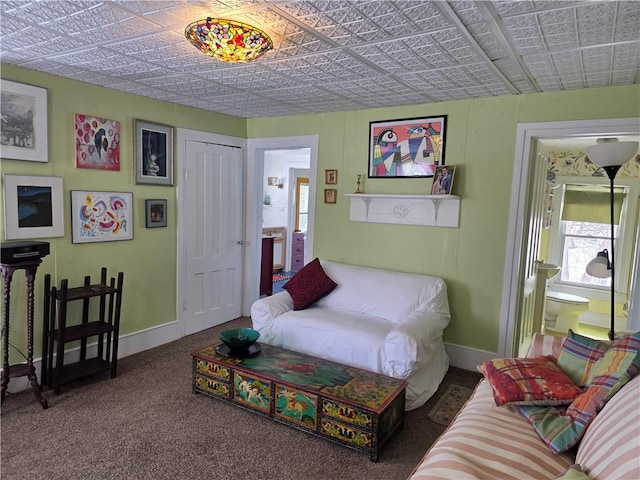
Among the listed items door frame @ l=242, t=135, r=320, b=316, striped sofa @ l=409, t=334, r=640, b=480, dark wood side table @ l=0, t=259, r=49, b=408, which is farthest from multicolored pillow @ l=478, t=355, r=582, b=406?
dark wood side table @ l=0, t=259, r=49, b=408

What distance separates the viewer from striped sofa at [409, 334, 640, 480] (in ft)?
4.15

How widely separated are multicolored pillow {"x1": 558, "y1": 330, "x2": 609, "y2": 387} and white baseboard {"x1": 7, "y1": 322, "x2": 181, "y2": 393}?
3.27 metres

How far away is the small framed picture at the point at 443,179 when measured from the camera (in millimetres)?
3414

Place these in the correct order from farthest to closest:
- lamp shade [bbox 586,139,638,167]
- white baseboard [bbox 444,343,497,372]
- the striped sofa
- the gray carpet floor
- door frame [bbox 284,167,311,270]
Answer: door frame [bbox 284,167,311,270]
white baseboard [bbox 444,343,497,372]
lamp shade [bbox 586,139,638,167]
the gray carpet floor
the striped sofa

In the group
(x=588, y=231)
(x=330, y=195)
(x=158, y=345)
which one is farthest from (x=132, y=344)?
(x=588, y=231)

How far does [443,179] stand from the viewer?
11.3ft

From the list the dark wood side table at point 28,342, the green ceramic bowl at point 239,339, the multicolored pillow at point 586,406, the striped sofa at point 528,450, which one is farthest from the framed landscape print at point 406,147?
the dark wood side table at point 28,342

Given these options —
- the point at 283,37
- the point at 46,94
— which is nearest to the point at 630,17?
the point at 283,37

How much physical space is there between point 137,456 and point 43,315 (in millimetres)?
1426

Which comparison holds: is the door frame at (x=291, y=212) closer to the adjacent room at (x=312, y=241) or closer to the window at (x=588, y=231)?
the adjacent room at (x=312, y=241)

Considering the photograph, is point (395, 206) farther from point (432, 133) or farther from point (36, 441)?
point (36, 441)

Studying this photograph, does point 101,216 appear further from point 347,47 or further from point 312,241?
point 347,47

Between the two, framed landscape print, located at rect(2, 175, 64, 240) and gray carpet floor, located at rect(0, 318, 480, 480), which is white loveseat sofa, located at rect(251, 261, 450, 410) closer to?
gray carpet floor, located at rect(0, 318, 480, 480)

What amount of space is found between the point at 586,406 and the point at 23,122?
3.63 metres
